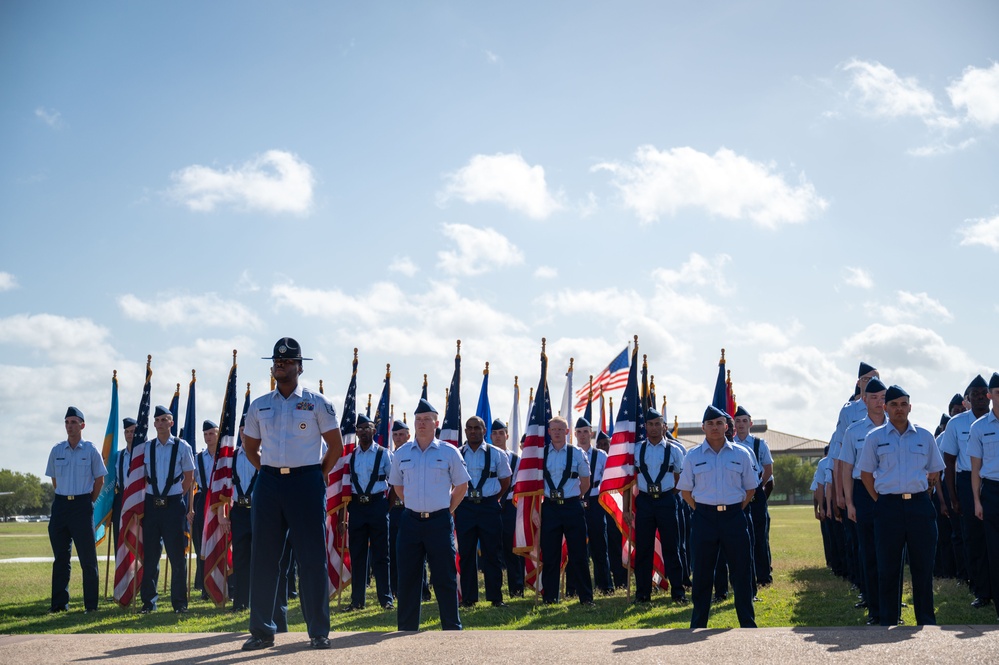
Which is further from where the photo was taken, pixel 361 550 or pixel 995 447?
pixel 361 550

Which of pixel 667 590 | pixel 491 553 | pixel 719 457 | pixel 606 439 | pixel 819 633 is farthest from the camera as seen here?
pixel 606 439

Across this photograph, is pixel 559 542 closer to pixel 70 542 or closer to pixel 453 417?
pixel 453 417

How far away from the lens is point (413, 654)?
17.3 feet

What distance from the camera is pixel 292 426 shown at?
20.5 feet

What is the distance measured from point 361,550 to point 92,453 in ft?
11.8

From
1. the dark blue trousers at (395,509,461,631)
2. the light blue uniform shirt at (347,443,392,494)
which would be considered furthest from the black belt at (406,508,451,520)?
the light blue uniform shirt at (347,443,392,494)

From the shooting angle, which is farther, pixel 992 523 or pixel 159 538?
pixel 159 538

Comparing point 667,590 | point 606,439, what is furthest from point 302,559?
point 606,439

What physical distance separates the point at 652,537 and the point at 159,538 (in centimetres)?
619

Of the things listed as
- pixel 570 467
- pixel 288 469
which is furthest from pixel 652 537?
pixel 288 469

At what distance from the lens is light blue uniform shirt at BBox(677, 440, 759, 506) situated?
826 centimetres

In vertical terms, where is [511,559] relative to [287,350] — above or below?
below

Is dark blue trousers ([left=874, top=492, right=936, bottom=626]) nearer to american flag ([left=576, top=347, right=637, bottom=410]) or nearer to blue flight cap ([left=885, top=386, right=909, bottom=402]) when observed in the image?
blue flight cap ([left=885, top=386, right=909, bottom=402])

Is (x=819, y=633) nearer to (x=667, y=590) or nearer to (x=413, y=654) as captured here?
(x=413, y=654)
